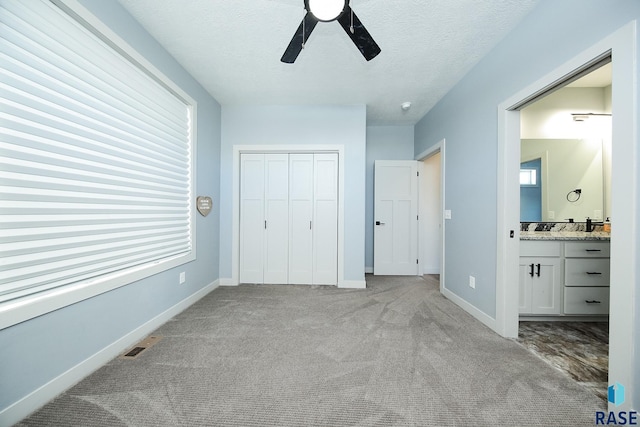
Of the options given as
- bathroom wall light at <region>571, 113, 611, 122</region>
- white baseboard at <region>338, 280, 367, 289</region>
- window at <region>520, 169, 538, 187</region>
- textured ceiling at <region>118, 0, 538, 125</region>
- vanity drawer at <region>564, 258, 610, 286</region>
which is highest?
textured ceiling at <region>118, 0, 538, 125</region>

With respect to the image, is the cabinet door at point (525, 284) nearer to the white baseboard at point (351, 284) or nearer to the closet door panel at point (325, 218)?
the white baseboard at point (351, 284)

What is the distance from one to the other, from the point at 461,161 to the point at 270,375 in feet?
9.47

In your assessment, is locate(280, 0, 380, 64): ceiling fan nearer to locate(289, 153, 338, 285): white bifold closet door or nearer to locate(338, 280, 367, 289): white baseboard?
locate(289, 153, 338, 285): white bifold closet door

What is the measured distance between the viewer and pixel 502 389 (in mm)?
1437

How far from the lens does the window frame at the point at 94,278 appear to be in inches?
47.7

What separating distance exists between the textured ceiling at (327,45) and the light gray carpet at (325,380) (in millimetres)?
2644

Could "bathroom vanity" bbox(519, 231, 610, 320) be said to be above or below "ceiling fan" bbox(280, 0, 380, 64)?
below

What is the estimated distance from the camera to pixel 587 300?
7.52 ft

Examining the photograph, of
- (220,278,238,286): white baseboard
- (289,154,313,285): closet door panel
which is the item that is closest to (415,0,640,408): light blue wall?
(289,154,313,285): closet door panel

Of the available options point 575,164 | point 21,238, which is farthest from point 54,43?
point 575,164

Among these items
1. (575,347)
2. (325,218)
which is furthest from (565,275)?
(325,218)

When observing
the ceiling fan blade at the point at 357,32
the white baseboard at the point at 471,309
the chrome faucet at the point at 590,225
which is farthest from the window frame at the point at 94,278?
the chrome faucet at the point at 590,225

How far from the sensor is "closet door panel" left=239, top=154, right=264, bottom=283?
11.5ft

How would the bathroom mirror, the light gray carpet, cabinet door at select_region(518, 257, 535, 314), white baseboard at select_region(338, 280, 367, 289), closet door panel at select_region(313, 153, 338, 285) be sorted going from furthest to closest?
closet door panel at select_region(313, 153, 338, 285) < white baseboard at select_region(338, 280, 367, 289) < the bathroom mirror < cabinet door at select_region(518, 257, 535, 314) < the light gray carpet
